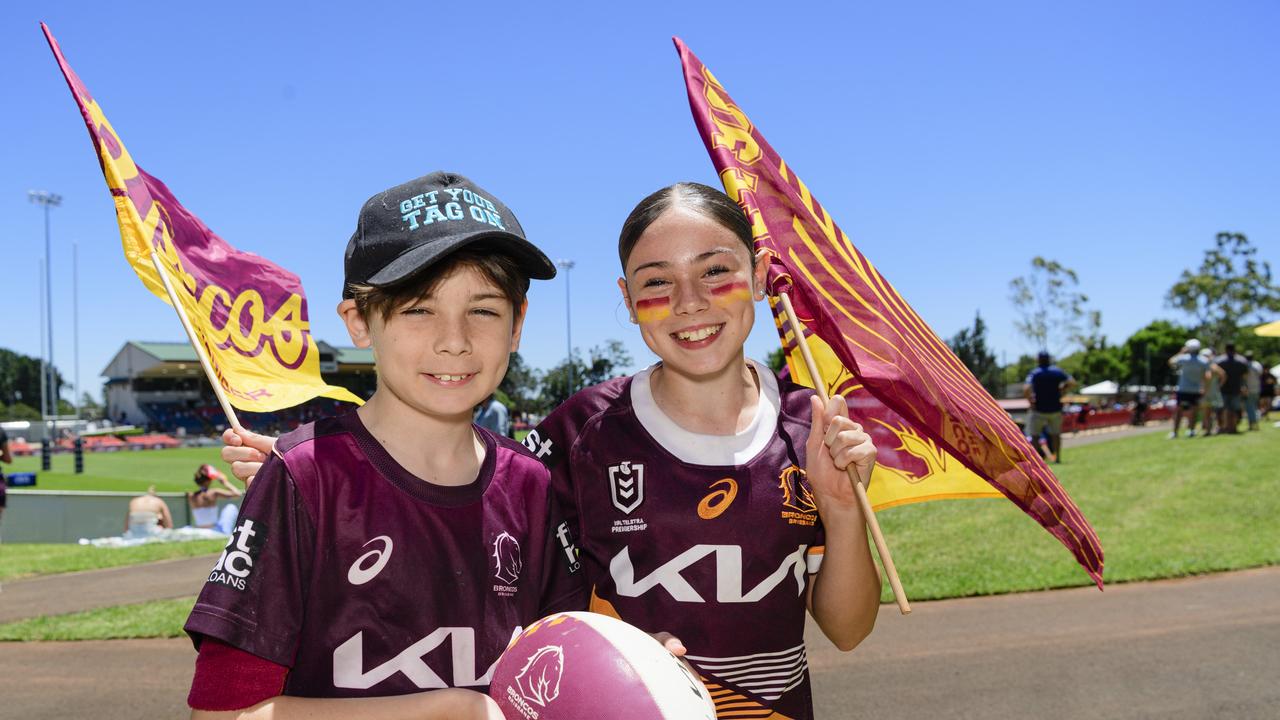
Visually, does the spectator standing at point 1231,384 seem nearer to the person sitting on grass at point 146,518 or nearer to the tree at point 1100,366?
the person sitting on grass at point 146,518

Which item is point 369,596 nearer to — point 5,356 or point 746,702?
point 746,702

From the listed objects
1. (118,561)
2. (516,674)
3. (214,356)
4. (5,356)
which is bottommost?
(118,561)

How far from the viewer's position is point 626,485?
2.36 m

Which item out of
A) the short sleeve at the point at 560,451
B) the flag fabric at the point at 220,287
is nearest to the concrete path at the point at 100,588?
the flag fabric at the point at 220,287

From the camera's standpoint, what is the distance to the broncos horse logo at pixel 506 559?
1991 millimetres

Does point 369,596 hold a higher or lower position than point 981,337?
lower

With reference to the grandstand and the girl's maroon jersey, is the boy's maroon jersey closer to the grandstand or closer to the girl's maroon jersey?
the girl's maroon jersey

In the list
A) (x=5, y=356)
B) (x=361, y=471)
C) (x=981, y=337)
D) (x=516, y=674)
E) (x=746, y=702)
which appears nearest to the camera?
(x=516, y=674)

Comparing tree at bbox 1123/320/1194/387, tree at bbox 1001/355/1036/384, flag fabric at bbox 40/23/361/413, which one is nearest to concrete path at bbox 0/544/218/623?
flag fabric at bbox 40/23/361/413

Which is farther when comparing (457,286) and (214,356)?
(214,356)

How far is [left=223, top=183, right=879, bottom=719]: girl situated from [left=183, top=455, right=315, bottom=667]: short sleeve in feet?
2.20

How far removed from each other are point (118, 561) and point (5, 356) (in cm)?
14034

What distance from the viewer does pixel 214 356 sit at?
339 centimetres

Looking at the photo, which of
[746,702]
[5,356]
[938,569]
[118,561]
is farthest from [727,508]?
[5,356]
